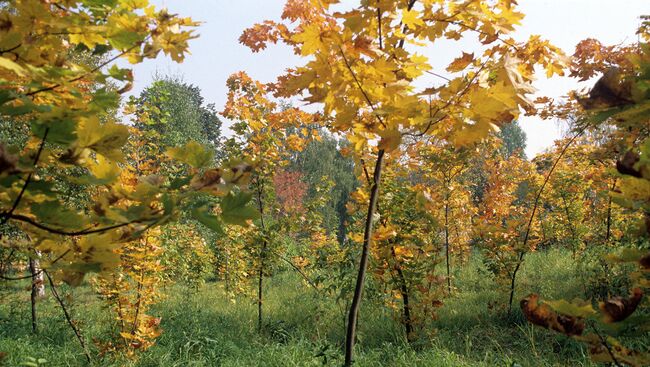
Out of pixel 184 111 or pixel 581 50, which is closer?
pixel 581 50

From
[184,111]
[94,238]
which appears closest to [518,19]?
[94,238]

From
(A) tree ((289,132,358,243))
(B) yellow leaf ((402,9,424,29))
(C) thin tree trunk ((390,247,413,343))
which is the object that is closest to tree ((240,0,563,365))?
(B) yellow leaf ((402,9,424,29))

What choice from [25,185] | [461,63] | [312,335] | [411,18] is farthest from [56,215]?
[312,335]

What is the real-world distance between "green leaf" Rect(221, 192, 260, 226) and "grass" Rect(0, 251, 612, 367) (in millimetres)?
1828

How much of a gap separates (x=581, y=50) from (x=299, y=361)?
407cm

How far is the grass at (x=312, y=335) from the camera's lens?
3620 mm

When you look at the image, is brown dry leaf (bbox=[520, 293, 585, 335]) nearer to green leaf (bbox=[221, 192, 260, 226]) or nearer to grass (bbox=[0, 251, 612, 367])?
green leaf (bbox=[221, 192, 260, 226])

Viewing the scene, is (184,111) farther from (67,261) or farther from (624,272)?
(67,261)

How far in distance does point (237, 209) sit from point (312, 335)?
13.9ft

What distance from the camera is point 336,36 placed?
47.7 inches

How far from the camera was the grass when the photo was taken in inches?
143

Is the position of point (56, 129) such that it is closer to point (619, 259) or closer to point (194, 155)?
point (194, 155)

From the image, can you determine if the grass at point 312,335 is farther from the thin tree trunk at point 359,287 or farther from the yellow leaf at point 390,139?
the yellow leaf at point 390,139

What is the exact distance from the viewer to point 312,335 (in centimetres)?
466
